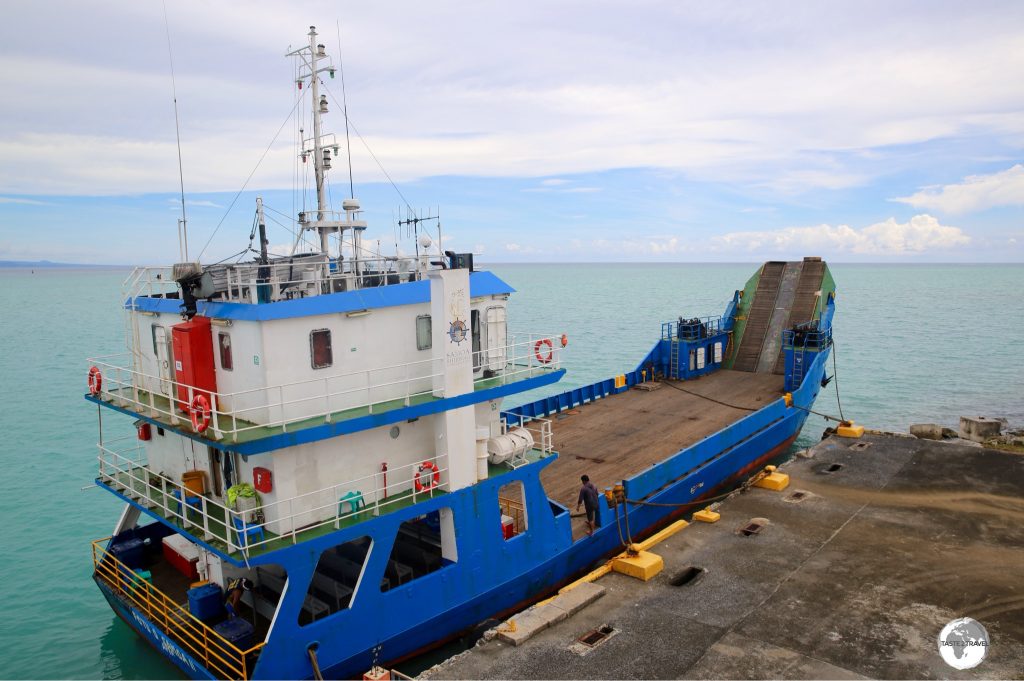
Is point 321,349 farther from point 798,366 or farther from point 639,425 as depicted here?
point 798,366

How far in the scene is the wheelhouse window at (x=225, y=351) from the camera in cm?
1174

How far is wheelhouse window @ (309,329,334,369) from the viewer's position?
11578 millimetres

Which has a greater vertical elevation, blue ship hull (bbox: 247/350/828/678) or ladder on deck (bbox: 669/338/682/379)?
ladder on deck (bbox: 669/338/682/379)

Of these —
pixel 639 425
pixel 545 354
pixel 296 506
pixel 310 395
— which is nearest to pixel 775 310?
pixel 639 425

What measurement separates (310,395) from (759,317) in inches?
942

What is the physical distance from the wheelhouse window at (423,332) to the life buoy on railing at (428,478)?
2.26 m

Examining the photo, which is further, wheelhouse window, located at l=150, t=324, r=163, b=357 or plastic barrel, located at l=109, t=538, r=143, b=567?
plastic barrel, located at l=109, t=538, r=143, b=567

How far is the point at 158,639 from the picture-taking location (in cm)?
1198

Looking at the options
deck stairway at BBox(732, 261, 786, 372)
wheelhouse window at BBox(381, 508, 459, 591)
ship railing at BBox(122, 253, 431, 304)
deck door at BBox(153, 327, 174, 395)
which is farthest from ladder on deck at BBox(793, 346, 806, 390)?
deck door at BBox(153, 327, 174, 395)

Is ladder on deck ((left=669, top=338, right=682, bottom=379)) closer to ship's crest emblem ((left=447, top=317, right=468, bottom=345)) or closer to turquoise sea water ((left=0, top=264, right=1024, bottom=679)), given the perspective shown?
turquoise sea water ((left=0, top=264, right=1024, bottom=679))

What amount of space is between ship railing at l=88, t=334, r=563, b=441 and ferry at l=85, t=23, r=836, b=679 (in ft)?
0.15

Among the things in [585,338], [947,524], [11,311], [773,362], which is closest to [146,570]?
[947,524]

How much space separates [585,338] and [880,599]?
55746 millimetres

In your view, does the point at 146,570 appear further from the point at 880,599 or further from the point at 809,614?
the point at 880,599
